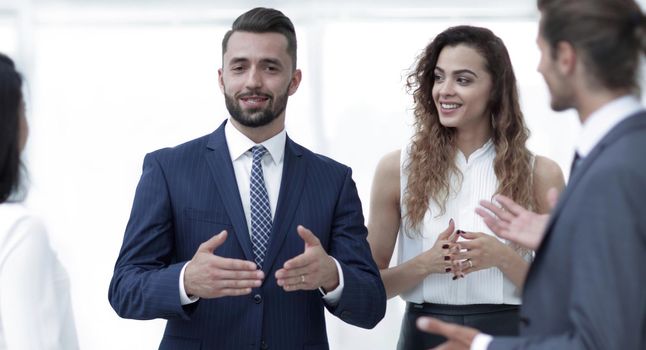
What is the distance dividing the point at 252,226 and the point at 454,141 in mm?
860

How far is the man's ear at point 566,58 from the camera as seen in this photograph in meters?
1.68

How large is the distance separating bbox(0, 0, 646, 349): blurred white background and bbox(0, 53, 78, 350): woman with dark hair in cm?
224

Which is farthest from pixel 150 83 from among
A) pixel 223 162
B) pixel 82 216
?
pixel 223 162

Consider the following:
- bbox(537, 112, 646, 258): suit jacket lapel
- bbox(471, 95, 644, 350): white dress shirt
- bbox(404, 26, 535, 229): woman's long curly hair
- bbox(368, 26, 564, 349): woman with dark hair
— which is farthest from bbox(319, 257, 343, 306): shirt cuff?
bbox(537, 112, 646, 258): suit jacket lapel

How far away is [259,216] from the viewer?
2.52m

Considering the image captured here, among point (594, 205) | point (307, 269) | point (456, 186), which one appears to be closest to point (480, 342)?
point (594, 205)

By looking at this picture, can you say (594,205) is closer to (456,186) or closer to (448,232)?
(448,232)

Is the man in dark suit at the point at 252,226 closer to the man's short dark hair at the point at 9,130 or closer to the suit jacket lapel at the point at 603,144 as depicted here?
the man's short dark hair at the point at 9,130

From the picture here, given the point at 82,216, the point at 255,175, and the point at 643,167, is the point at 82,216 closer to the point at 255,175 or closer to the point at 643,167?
the point at 255,175

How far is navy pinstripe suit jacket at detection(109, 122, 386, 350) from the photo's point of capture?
245 centimetres

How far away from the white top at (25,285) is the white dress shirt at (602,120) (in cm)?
82

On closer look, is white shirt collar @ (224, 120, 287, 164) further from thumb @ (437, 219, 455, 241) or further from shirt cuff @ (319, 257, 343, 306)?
thumb @ (437, 219, 455, 241)

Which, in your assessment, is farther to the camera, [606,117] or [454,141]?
[454,141]

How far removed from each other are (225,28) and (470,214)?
1663 millimetres
